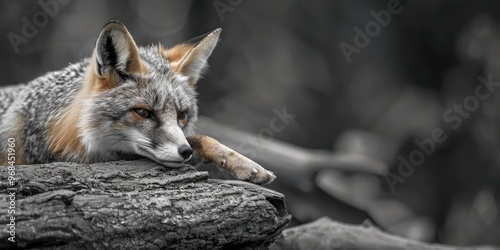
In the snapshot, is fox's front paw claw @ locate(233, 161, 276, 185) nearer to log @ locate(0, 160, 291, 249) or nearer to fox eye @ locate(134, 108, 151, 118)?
log @ locate(0, 160, 291, 249)

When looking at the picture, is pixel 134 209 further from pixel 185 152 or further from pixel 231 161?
pixel 231 161

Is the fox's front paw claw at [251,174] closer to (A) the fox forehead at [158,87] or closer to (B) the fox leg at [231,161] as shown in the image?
(B) the fox leg at [231,161]

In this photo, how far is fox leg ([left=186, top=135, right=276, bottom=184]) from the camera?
4.60 m

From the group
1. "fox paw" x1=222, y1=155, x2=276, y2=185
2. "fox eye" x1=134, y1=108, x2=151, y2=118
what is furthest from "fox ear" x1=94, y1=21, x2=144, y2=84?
"fox paw" x1=222, y1=155, x2=276, y2=185

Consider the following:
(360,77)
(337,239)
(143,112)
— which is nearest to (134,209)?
(143,112)

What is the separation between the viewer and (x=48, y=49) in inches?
572

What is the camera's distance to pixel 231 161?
184 inches

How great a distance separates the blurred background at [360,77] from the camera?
13969 millimetres

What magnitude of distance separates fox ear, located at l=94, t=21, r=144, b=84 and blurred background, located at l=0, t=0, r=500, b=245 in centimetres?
872

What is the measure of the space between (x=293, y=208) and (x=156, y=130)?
6.06 meters

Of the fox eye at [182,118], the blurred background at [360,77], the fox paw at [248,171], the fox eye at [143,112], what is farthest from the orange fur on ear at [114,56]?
the blurred background at [360,77]

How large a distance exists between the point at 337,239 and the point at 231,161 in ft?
6.30

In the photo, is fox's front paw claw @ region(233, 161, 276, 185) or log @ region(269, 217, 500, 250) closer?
fox's front paw claw @ region(233, 161, 276, 185)

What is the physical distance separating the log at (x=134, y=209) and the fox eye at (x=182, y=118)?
50 cm
